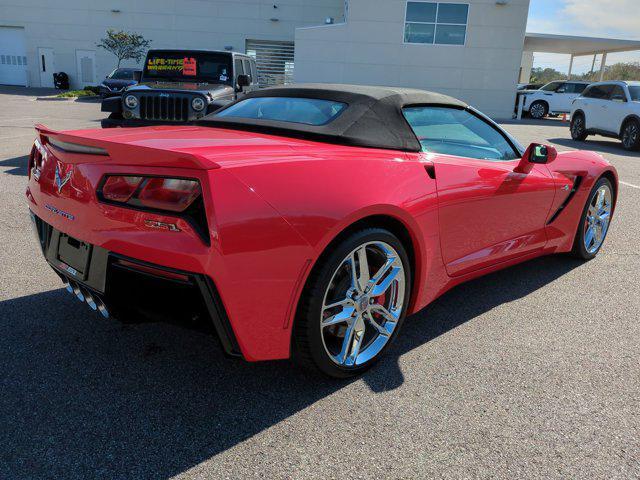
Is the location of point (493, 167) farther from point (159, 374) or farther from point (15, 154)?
point (15, 154)

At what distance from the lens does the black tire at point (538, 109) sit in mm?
25750

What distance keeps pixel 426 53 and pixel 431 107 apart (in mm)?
23468

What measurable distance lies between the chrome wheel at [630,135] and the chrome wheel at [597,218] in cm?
1036

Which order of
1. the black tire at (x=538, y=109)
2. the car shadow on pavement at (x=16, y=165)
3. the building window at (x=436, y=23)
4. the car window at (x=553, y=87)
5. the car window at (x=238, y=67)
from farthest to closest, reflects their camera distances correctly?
the black tire at (x=538, y=109)
the car window at (x=553, y=87)
the building window at (x=436, y=23)
the car window at (x=238, y=67)
the car shadow on pavement at (x=16, y=165)

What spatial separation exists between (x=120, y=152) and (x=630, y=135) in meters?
14.4

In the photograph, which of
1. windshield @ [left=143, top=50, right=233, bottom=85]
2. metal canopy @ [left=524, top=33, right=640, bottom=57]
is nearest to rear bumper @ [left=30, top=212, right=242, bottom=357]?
windshield @ [left=143, top=50, right=233, bottom=85]

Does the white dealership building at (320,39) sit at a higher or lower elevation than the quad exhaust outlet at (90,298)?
higher

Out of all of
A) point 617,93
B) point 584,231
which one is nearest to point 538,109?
point 617,93

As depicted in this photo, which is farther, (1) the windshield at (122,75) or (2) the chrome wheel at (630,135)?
(1) the windshield at (122,75)

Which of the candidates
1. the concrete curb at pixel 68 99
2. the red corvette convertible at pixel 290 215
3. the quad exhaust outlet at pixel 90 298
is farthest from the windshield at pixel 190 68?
the concrete curb at pixel 68 99

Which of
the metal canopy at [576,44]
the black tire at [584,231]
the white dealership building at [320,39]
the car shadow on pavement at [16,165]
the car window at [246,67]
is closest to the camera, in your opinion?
the black tire at [584,231]

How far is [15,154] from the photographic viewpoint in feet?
28.3

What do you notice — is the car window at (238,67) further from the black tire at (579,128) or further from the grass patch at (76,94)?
the grass patch at (76,94)

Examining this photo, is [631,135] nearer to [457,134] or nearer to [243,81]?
[243,81]
